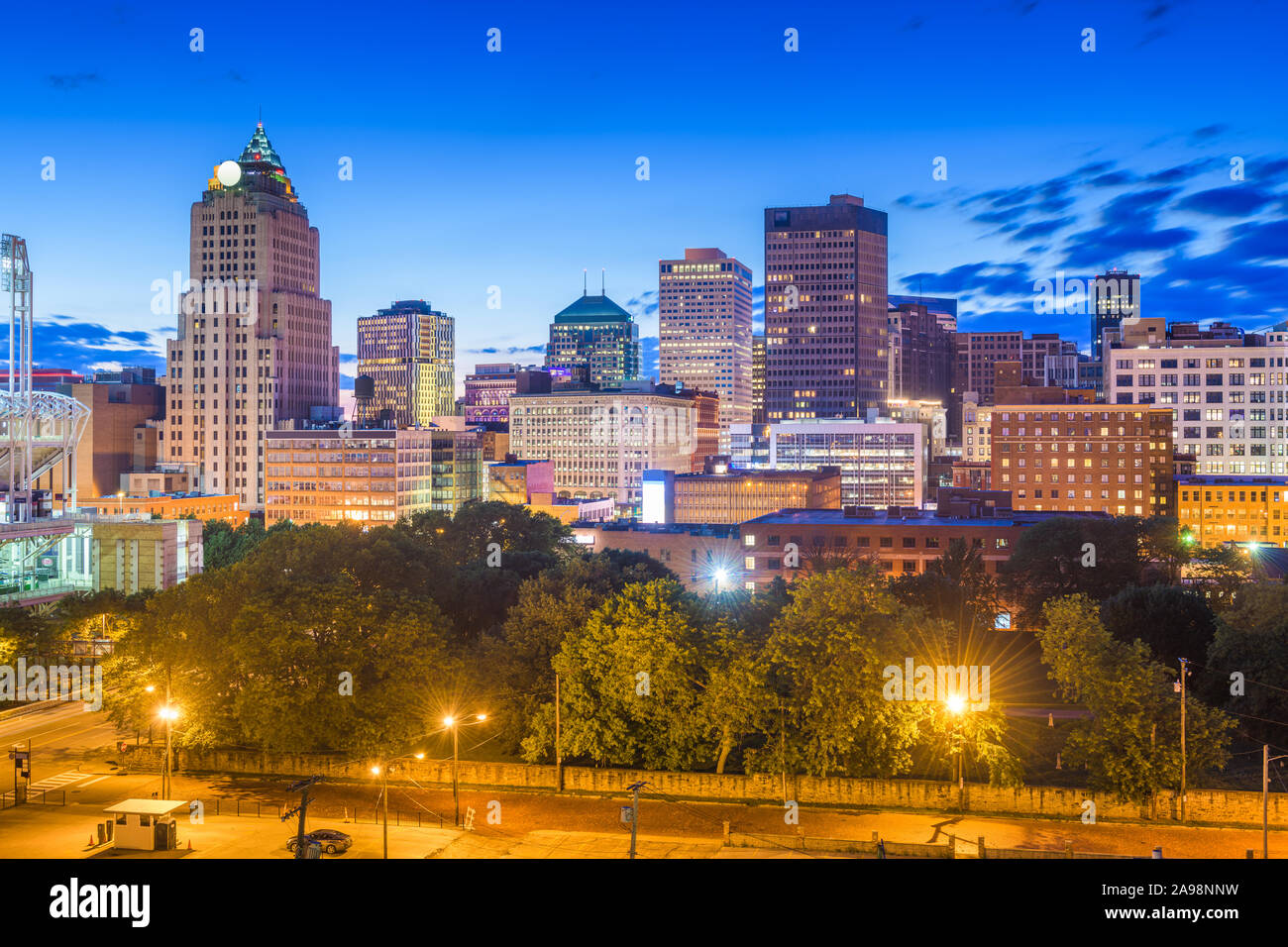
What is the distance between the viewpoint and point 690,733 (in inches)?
1499

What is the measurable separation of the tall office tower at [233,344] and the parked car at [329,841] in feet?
447

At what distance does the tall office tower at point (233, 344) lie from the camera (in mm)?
160250

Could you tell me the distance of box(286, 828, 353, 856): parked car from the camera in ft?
98.7

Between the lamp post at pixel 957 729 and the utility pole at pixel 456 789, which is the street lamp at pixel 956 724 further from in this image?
the utility pole at pixel 456 789

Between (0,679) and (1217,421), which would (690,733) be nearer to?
(0,679)

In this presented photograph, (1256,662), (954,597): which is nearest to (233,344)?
(954,597)

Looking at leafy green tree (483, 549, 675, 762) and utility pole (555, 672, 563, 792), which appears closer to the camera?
utility pole (555, 672, 563, 792)

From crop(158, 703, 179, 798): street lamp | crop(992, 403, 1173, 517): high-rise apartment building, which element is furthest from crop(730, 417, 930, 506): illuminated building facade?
crop(158, 703, 179, 798): street lamp

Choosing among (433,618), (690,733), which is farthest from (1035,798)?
(433,618)

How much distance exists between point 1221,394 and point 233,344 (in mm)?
144886

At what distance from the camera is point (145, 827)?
3080 centimetres

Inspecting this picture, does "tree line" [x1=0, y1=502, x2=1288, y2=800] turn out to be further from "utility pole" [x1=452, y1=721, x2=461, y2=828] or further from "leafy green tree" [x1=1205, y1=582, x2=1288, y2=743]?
"utility pole" [x1=452, y1=721, x2=461, y2=828]

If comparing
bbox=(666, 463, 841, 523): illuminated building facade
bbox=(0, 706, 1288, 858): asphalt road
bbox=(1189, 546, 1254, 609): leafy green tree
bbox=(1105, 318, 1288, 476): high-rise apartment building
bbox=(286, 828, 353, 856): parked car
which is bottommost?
bbox=(0, 706, 1288, 858): asphalt road

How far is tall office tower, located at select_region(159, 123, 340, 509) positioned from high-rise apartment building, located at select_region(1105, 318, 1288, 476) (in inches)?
4906
